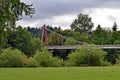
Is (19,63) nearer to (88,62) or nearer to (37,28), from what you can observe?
(88,62)

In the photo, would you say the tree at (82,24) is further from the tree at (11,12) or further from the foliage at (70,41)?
the tree at (11,12)

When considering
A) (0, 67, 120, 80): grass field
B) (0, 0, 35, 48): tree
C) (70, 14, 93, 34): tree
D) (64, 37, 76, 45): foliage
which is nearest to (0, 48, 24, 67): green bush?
(0, 67, 120, 80): grass field

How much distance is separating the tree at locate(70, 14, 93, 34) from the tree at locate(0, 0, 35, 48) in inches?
5590

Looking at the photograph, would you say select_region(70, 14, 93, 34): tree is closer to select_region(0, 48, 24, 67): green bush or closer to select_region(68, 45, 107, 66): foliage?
select_region(68, 45, 107, 66): foliage

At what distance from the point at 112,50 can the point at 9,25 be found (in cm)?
10398

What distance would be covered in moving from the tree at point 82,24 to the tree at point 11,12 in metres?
142

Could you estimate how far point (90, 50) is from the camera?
10994 centimetres

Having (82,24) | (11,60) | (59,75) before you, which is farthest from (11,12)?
(82,24)

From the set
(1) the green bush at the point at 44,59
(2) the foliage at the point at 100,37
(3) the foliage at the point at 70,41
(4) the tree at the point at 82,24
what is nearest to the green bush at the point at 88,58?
(1) the green bush at the point at 44,59

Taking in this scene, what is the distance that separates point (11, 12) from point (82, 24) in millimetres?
145123

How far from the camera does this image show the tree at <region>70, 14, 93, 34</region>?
17575cm

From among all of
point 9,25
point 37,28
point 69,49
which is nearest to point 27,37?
point 69,49

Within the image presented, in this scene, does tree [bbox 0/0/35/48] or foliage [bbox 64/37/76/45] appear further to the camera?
foliage [bbox 64/37/76/45]

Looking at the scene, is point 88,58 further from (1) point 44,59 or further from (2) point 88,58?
(1) point 44,59
